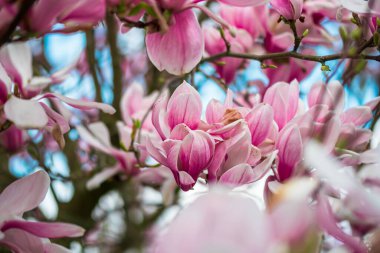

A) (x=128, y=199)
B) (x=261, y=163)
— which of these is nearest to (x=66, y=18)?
(x=261, y=163)

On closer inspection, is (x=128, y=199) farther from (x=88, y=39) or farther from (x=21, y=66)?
(x=21, y=66)

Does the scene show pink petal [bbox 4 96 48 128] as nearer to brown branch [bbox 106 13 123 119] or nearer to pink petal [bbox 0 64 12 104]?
pink petal [bbox 0 64 12 104]

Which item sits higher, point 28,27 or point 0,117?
point 28,27

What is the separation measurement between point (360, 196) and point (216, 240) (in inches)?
6.3

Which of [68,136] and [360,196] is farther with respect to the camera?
[68,136]

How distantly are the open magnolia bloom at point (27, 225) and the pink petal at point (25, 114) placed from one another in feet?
0.34

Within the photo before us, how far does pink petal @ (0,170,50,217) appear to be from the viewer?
686 millimetres

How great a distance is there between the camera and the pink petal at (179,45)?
75cm

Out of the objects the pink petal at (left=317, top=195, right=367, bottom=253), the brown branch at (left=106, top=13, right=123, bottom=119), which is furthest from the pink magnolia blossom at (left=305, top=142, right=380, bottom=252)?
the brown branch at (left=106, top=13, right=123, bottom=119)

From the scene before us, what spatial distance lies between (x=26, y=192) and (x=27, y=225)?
55mm

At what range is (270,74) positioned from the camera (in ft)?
3.69

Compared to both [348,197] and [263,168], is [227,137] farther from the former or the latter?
[348,197]

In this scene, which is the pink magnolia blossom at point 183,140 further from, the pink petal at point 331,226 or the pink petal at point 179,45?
the pink petal at point 331,226

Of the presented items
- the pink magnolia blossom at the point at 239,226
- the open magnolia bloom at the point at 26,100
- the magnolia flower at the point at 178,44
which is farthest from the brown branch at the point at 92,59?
the pink magnolia blossom at the point at 239,226
